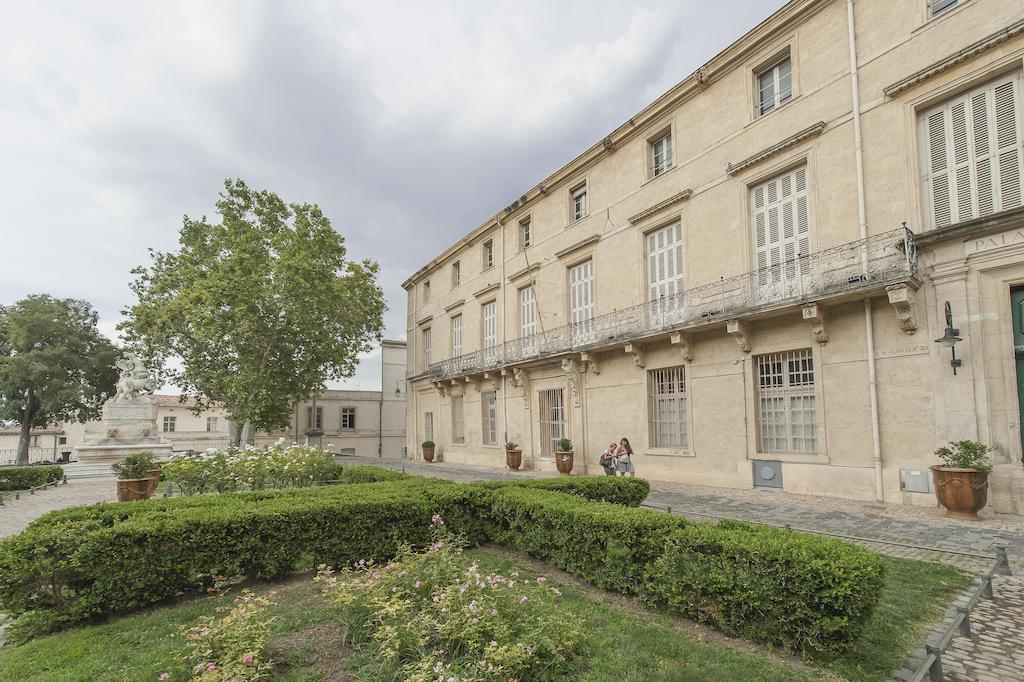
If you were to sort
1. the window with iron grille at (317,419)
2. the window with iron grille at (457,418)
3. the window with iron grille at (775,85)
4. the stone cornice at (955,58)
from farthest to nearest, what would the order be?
the window with iron grille at (317,419) → the window with iron grille at (457,418) → the window with iron grille at (775,85) → the stone cornice at (955,58)

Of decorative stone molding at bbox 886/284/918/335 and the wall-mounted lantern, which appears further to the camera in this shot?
decorative stone molding at bbox 886/284/918/335

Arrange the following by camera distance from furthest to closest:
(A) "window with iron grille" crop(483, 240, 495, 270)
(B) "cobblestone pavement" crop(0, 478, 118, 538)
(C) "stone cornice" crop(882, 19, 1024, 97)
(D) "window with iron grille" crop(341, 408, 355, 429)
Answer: (D) "window with iron grille" crop(341, 408, 355, 429), (A) "window with iron grille" crop(483, 240, 495, 270), (B) "cobblestone pavement" crop(0, 478, 118, 538), (C) "stone cornice" crop(882, 19, 1024, 97)

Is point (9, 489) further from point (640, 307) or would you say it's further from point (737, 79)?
point (737, 79)

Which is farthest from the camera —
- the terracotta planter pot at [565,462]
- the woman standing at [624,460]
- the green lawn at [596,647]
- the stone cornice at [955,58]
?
the terracotta planter pot at [565,462]

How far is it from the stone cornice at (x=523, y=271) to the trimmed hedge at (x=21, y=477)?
1786 centimetres

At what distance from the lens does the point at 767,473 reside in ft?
38.7

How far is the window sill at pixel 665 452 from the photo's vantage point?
13695 millimetres

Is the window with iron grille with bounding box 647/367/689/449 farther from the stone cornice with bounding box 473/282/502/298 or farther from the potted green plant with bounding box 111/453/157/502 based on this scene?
the potted green plant with bounding box 111/453/157/502

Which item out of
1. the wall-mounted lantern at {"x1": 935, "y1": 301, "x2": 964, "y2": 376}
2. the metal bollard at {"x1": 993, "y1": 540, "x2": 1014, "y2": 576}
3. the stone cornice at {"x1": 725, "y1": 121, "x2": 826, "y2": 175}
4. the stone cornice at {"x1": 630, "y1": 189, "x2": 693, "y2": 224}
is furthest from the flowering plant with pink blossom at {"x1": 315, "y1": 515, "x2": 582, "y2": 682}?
the stone cornice at {"x1": 630, "y1": 189, "x2": 693, "y2": 224}

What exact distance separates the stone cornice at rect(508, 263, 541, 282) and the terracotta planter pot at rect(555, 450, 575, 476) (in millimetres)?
7591

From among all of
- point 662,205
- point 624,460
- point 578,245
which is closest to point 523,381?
point 578,245

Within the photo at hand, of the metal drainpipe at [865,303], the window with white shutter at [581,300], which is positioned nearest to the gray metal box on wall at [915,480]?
the metal drainpipe at [865,303]

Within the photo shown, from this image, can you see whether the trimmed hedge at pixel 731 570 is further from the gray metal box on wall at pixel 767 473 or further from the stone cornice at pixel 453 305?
the stone cornice at pixel 453 305

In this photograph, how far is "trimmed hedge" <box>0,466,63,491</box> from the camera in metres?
16.2
